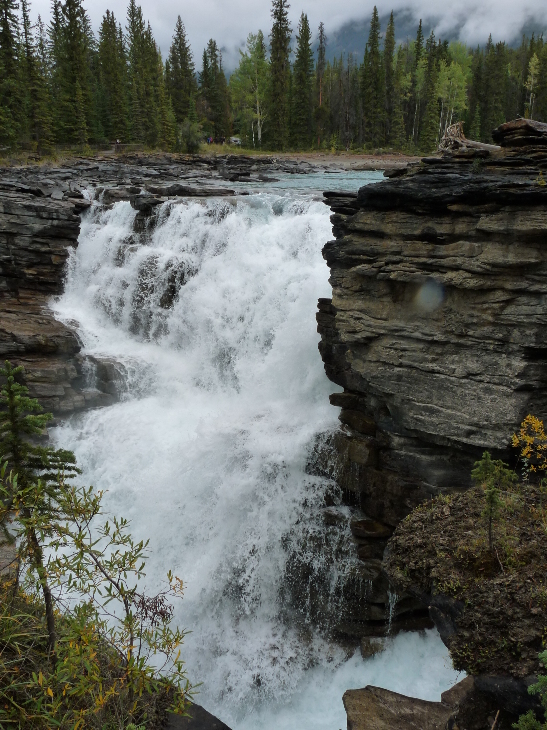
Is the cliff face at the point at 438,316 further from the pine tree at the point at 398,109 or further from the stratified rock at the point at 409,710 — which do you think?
the pine tree at the point at 398,109

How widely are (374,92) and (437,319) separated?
60218 mm

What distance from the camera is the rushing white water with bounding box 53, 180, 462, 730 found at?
376 inches

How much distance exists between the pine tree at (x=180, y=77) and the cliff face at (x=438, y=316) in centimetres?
5925

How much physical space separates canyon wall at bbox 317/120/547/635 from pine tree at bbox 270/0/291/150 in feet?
168

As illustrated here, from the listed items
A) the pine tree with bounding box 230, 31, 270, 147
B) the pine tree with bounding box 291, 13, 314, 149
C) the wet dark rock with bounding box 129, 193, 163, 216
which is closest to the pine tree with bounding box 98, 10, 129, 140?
the pine tree with bounding box 230, 31, 270, 147

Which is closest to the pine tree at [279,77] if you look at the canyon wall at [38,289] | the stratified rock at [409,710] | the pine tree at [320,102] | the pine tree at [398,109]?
the pine tree at [320,102]

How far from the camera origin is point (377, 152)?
5341 cm

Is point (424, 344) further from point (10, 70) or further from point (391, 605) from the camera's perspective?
point (10, 70)

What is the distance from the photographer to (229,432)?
479 inches

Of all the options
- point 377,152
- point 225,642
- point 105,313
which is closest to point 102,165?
Answer: point 105,313

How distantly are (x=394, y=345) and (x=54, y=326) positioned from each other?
10942mm

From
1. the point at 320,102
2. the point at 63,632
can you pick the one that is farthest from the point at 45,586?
the point at 320,102

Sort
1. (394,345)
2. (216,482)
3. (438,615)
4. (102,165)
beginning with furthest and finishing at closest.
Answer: (102,165), (216,482), (394,345), (438,615)

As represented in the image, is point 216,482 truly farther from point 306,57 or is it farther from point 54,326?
point 306,57
